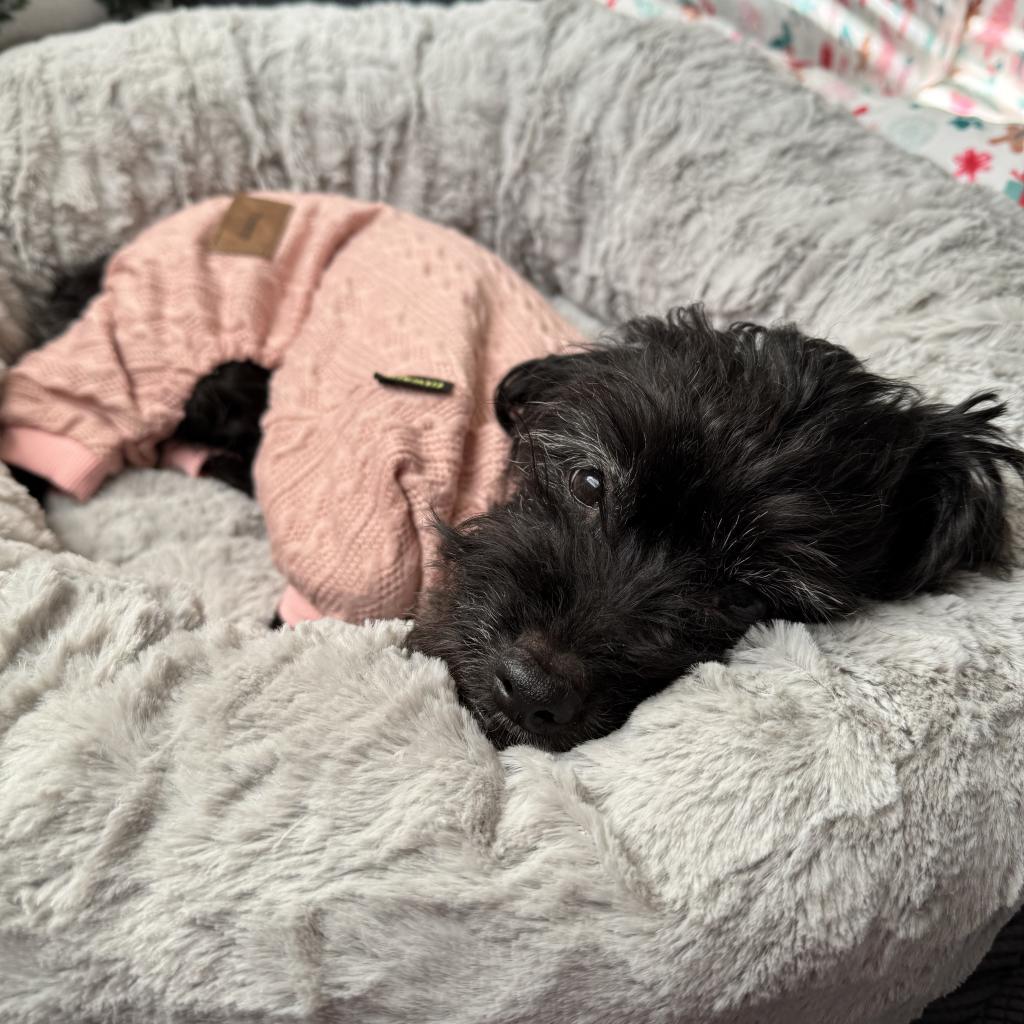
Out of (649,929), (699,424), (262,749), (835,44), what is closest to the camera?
(649,929)

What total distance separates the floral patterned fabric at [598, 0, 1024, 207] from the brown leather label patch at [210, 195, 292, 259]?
1464 mm

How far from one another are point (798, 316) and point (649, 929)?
65.9 inches

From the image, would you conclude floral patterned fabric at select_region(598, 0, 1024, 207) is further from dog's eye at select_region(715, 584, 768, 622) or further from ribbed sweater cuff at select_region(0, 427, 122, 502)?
ribbed sweater cuff at select_region(0, 427, 122, 502)

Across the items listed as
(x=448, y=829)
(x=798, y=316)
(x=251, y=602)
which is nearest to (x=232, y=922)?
(x=448, y=829)

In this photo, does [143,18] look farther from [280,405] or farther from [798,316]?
[798,316]

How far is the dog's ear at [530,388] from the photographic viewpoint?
1933mm

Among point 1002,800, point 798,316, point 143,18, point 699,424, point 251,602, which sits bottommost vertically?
point 251,602

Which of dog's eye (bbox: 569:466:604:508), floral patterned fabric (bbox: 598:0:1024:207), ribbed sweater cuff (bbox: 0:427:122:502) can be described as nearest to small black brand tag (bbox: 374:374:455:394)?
dog's eye (bbox: 569:466:604:508)

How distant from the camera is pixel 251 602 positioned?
222 cm

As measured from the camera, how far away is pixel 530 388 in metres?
2.03

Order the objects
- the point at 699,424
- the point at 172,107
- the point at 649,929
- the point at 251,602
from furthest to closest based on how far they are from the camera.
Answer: the point at 172,107
the point at 251,602
the point at 699,424
the point at 649,929

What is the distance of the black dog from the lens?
4.89 ft

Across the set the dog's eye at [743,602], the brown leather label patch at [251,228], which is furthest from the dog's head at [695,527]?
the brown leather label patch at [251,228]

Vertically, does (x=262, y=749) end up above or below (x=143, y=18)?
below
